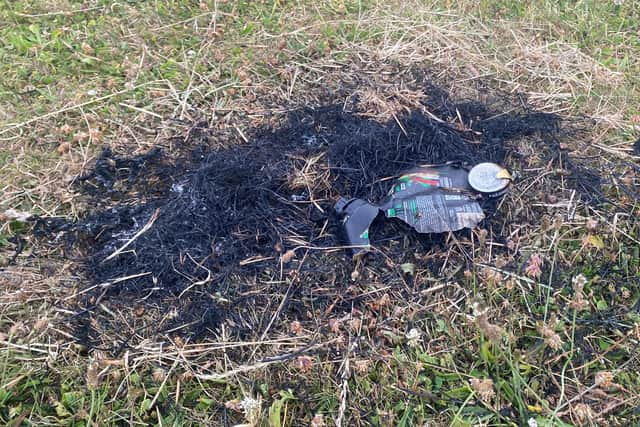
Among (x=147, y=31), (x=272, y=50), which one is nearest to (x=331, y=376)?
(x=272, y=50)

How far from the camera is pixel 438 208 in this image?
1.88 meters

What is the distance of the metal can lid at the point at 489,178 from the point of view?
6.35 feet

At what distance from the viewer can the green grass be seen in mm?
1485

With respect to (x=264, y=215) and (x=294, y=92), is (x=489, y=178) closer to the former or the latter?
(x=264, y=215)

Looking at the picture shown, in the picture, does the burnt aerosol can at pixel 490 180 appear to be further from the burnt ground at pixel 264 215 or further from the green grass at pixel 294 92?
the green grass at pixel 294 92

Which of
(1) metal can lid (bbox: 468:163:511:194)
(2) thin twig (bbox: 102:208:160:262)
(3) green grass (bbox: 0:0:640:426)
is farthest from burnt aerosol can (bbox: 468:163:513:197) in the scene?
A: (2) thin twig (bbox: 102:208:160:262)

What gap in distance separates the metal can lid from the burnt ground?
7cm

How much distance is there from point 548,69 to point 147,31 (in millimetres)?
2514

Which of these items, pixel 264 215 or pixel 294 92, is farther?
pixel 294 92

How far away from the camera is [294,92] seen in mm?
2574

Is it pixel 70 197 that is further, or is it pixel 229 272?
pixel 70 197

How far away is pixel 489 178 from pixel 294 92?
1183 millimetres

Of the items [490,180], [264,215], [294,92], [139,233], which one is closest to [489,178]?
[490,180]

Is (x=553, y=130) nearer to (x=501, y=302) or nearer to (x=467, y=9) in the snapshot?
(x=501, y=302)
